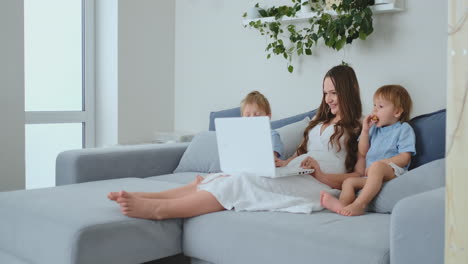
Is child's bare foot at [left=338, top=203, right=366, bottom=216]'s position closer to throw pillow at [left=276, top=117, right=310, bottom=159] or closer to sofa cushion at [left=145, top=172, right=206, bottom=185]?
throw pillow at [left=276, top=117, right=310, bottom=159]

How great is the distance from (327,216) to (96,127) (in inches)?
101

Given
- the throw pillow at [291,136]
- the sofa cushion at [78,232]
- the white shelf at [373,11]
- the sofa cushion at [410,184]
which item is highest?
the white shelf at [373,11]

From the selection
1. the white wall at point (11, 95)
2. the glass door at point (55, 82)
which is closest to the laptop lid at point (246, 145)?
the white wall at point (11, 95)

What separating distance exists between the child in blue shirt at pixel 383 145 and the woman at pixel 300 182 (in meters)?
0.10

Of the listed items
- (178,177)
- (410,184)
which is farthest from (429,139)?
(178,177)

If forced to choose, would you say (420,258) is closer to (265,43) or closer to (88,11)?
(265,43)

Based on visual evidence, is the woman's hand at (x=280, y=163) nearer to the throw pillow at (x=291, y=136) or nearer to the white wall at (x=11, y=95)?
the throw pillow at (x=291, y=136)

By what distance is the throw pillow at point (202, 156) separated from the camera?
3127 mm

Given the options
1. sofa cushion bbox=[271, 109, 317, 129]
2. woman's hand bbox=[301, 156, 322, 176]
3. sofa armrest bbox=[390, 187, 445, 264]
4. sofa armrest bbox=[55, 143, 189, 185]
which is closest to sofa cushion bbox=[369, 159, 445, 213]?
woman's hand bbox=[301, 156, 322, 176]

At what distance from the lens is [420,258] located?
1.49 metres

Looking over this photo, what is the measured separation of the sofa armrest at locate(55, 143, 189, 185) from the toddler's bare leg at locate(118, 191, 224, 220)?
82cm

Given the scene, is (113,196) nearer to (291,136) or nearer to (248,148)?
(248,148)

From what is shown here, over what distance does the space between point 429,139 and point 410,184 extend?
0.35m

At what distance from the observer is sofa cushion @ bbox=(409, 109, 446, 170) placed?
2.30m
